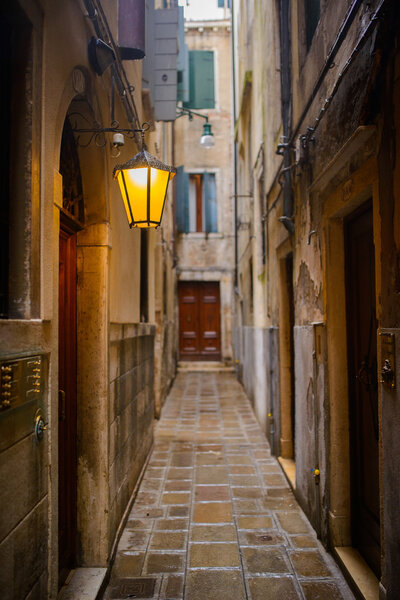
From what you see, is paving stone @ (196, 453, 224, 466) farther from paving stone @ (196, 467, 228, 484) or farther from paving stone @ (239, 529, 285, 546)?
paving stone @ (239, 529, 285, 546)

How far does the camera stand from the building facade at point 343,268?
2.51 meters

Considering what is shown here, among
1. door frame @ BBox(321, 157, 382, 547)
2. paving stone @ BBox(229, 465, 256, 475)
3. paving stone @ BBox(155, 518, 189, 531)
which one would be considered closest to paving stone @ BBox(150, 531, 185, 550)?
paving stone @ BBox(155, 518, 189, 531)

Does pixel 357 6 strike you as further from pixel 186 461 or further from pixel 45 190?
pixel 186 461

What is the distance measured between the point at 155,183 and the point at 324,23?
1.79 meters

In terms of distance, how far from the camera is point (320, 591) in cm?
332

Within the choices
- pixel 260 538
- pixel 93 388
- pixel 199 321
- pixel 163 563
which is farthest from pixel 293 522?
pixel 199 321

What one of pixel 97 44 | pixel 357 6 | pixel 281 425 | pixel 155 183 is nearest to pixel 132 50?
pixel 97 44

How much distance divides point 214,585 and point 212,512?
1334 mm

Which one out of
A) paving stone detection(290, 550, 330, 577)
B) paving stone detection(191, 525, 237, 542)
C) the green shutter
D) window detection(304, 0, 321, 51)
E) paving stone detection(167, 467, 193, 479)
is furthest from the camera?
the green shutter

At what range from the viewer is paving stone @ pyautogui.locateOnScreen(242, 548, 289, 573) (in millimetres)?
3648

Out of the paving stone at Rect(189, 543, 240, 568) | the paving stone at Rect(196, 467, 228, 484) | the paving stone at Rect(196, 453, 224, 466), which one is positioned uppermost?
the paving stone at Rect(196, 453, 224, 466)

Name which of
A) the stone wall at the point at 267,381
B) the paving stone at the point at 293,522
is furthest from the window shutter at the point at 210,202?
the paving stone at the point at 293,522

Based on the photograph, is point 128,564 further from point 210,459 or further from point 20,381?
point 210,459

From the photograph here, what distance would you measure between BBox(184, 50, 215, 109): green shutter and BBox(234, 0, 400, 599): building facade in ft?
35.7
